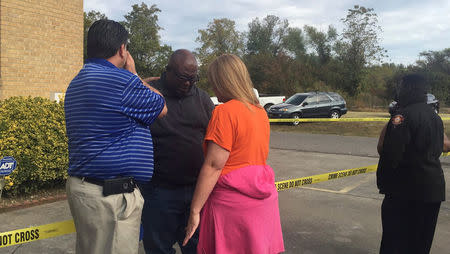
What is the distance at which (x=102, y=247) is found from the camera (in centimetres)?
203

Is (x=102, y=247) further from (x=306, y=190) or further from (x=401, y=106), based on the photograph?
Result: (x=306, y=190)

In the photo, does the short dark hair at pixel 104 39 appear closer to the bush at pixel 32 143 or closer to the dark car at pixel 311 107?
the bush at pixel 32 143

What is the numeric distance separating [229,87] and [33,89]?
943 cm

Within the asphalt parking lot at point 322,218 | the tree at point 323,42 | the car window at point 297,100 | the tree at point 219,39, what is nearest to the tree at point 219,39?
the tree at point 219,39

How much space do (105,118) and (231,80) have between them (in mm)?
741

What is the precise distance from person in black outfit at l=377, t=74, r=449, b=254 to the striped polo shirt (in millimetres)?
2069

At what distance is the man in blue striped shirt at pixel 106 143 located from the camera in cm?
200

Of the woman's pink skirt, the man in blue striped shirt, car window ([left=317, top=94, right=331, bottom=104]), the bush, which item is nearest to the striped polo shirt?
the man in blue striped shirt

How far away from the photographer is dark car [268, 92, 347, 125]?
18.1m

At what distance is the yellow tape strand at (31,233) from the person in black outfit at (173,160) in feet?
1.78

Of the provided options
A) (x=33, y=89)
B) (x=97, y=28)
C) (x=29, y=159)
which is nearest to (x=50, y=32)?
(x=33, y=89)

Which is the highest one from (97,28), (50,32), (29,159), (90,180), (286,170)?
(50,32)

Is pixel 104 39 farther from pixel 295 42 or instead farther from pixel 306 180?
pixel 295 42

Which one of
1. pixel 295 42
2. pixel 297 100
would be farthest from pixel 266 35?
pixel 297 100
